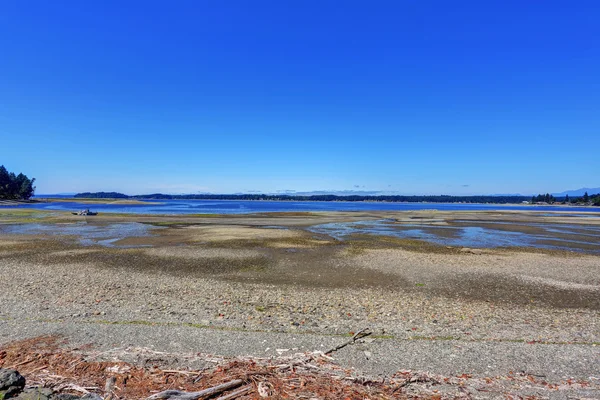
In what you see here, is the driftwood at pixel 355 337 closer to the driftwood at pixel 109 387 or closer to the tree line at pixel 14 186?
the driftwood at pixel 109 387

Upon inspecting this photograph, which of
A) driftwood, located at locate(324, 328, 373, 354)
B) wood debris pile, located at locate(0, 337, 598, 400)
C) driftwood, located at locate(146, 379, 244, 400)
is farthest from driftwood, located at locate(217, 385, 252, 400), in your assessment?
driftwood, located at locate(324, 328, 373, 354)

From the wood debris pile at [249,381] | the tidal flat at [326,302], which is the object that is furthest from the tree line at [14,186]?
the wood debris pile at [249,381]

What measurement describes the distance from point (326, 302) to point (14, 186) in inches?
6189

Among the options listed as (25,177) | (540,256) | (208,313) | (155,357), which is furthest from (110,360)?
(25,177)

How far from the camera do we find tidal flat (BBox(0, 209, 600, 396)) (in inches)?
310

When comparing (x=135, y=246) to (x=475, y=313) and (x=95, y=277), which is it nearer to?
(x=95, y=277)

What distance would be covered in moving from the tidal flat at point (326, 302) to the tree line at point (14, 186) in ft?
420

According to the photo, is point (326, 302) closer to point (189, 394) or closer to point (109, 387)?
point (189, 394)

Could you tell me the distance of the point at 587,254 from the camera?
2478 centimetres

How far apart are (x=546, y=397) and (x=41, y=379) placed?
28.7ft

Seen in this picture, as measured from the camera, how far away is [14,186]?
127 metres

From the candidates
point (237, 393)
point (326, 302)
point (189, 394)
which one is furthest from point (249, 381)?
point (326, 302)

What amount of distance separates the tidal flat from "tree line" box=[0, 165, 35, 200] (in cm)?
12813

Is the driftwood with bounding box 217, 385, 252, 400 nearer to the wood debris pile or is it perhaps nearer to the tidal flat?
the wood debris pile
